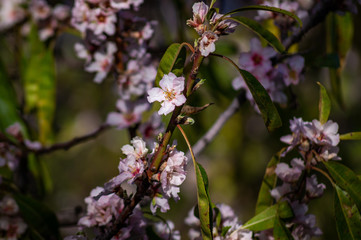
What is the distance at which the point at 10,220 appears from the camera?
46.8 inches

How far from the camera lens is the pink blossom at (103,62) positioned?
4.55 feet

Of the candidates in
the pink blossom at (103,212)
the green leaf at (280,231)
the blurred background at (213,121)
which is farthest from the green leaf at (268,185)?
the blurred background at (213,121)

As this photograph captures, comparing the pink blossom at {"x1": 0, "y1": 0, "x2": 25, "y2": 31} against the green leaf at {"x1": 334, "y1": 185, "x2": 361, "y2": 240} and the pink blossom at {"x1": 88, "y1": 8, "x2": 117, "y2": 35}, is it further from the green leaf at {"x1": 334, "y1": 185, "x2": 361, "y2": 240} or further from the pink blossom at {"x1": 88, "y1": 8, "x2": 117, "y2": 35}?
the green leaf at {"x1": 334, "y1": 185, "x2": 361, "y2": 240}

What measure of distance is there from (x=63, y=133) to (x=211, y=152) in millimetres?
1011

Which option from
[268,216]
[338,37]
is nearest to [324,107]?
[268,216]

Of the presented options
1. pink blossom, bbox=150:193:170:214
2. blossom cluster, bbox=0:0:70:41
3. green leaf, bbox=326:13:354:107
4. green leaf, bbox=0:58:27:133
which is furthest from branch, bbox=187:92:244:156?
blossom cluster, bbox=0:0:70:41

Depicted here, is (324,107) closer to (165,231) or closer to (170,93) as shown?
(170,93)

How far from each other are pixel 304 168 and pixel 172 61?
0.41 meters

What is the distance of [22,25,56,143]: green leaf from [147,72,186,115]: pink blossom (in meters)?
1.02

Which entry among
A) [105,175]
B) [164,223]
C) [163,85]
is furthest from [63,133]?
[163,85]

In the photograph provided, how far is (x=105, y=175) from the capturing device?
358 cm

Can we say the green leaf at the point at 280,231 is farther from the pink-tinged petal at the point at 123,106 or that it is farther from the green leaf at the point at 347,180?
the pink-tinged petal at the point at 123,106

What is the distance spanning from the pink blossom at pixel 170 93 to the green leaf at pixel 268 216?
1.17 feet

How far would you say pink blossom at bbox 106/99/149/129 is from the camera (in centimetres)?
147
